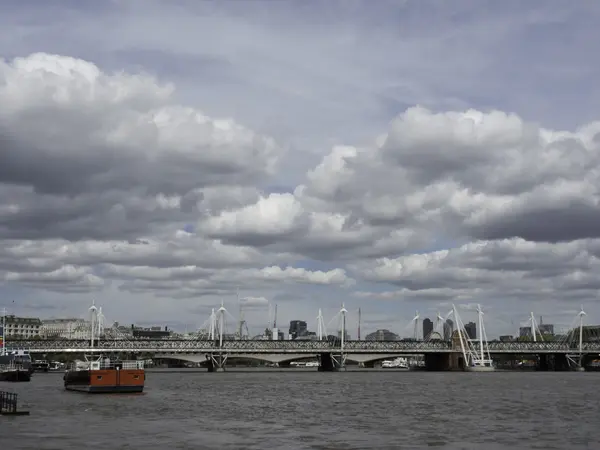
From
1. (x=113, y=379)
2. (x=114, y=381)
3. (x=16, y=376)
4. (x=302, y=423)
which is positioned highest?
(x=113, y=379)

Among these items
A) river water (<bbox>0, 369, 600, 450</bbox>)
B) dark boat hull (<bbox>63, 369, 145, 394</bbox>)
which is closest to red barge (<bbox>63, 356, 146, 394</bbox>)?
dark boat hull (<bbox>63, 369, 145, 394</bbox>)

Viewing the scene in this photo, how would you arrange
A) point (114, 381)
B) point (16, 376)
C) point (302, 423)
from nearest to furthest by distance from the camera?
1. point (302, 423)
2. point (114, 381)
3. point (16, 376)

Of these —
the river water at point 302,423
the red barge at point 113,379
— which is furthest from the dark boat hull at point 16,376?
the river water at point 302,423

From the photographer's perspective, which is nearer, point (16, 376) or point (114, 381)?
point (114, 381)

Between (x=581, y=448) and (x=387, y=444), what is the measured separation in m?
14.0

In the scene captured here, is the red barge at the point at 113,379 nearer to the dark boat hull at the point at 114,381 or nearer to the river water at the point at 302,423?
the dark boat hull at the point at 114,381

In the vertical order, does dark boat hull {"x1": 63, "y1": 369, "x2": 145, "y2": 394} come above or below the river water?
above

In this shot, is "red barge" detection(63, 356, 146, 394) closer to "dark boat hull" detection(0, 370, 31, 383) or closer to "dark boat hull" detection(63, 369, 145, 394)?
"dark boat hull" detection(63, 369, 145, 394)

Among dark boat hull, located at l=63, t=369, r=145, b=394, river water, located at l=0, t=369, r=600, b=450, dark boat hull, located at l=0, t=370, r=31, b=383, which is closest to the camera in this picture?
river water, located at l=0, t=369, r=600, b=450

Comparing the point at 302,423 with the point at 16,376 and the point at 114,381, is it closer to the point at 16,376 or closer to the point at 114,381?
the point at 114,381

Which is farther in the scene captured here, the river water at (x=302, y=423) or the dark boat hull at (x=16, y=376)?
the dark boat hull at (x=16, y=376)

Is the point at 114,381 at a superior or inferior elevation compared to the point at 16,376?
superior

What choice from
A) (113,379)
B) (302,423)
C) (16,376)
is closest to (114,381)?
(113,379)

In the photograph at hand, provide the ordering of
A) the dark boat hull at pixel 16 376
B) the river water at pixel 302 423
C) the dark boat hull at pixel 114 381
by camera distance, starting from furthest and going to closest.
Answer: the dark boat hull at pixel 16 376 < the dark boat hull at pixel 114 381 < the river water at pixel 302 423
